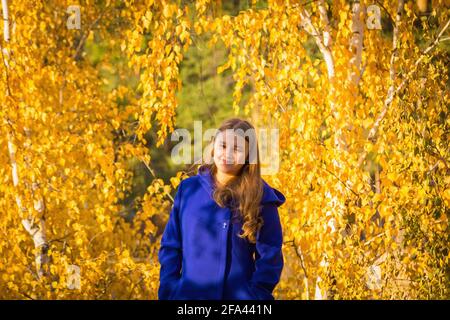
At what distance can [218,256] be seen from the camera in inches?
108

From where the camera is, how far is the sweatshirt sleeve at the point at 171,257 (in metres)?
2.82

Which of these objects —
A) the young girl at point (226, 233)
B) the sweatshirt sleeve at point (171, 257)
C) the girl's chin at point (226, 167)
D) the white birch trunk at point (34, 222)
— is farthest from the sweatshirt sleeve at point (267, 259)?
the white birch trunk at point (34, 222)

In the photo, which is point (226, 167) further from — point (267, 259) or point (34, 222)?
point (34, 222)

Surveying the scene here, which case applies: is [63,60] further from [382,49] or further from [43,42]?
[382,49]

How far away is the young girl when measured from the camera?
2.74 metres

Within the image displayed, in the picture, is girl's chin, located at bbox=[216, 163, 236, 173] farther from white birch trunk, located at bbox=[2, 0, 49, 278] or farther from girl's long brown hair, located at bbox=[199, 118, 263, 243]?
white birch trunk, located at bbox=[2, 0, 49, 278]

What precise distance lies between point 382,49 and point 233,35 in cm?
120

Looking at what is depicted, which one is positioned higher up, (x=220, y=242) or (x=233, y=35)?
(x=233, y=35)

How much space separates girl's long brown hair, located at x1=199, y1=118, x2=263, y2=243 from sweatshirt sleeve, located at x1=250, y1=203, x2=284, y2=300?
0.12ft

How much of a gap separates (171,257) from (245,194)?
1.27 ft

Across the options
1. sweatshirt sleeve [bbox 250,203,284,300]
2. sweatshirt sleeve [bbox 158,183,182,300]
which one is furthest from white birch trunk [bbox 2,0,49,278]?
sweatshirt sleeve [bbox 250,203,284,300]

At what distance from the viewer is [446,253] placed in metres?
4.37

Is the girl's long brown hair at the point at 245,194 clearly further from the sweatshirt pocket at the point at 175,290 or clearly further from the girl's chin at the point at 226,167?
the sweatshirt pocket at the point at 175,290
